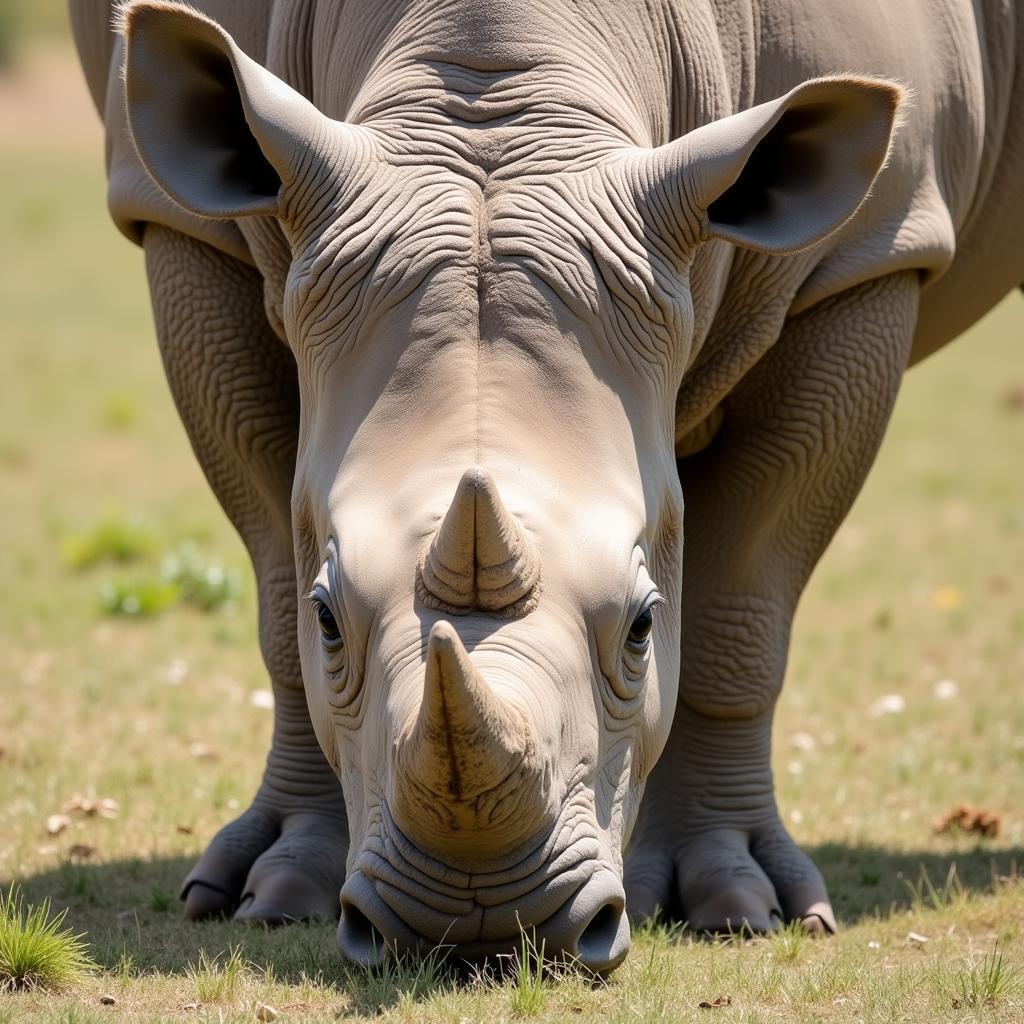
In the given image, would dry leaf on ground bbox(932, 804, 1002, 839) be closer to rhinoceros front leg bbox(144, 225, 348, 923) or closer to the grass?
the grass

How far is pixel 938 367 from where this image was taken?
871 inches

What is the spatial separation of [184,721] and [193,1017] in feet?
13.6

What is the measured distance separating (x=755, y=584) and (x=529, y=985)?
2384 millimetres

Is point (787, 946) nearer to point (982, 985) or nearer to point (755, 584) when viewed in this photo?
point (982, 985)

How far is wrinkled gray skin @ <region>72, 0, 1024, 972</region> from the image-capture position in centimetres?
407

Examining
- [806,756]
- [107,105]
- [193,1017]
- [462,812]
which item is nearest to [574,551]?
[462,812]

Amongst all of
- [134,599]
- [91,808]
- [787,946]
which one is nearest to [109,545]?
[134,599]

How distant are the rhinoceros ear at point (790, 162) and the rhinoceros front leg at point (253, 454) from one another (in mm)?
1708

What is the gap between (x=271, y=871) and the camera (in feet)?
18.9

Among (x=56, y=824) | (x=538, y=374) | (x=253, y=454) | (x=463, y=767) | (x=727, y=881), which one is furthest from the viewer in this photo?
(x=56, y=824)

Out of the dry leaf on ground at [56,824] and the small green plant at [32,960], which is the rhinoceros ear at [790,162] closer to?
the small green plant at [32,960]

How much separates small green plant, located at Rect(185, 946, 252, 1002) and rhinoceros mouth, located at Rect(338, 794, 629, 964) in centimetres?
47

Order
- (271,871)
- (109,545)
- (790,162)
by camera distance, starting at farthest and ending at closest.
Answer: (109,545) < (271,871) < (790,162)

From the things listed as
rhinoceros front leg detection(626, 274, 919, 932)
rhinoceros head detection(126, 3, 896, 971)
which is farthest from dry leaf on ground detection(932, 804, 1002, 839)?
rhinoceros head detection(126, 3, 896, 971)
